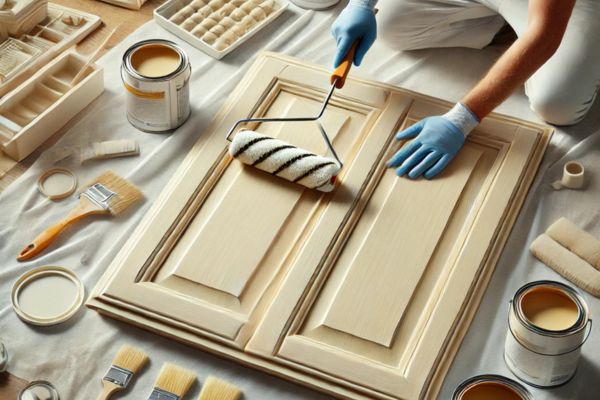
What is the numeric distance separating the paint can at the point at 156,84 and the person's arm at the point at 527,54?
0.75 metres

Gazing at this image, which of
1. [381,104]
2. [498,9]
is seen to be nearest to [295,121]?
[381,104]

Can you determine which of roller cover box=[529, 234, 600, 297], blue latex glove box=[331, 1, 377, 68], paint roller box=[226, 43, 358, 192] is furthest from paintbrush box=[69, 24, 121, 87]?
roller cover box=[529, 234, 600, 297]

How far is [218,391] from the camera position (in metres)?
1.91

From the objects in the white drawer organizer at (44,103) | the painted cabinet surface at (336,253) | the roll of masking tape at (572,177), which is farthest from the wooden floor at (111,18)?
the roll of masking tape at (572,177)

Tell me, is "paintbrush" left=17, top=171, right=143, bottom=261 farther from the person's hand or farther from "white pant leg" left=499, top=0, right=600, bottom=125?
"white pant leg" left=499, top=0, right=600, bottom=125

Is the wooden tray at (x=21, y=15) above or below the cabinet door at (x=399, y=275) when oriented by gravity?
above

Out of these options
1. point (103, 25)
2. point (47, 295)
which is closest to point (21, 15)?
point (103, 25)

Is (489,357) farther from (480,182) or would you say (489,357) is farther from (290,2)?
(290,2)

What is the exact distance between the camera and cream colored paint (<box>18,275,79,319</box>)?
205 centimetres

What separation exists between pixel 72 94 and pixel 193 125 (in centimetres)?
34

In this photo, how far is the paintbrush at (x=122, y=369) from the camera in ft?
6.29

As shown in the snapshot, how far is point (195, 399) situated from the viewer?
1921 mm

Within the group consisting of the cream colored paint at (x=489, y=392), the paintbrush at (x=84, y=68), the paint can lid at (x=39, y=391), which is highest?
the paintbrush at (x=84, y=68)

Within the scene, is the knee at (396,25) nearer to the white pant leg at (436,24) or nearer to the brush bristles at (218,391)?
the white pant leg at (436,24)
